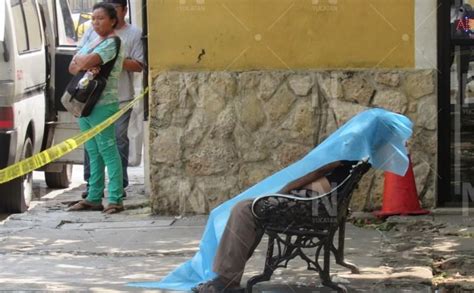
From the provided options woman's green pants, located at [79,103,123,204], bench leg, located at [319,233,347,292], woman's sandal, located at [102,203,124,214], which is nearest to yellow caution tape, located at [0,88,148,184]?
woman's green pants, located at [79,103,123,204]

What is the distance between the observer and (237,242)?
629 centimetres

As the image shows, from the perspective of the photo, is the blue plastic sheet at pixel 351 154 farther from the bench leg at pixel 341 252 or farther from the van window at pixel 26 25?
the van window at pixel 26 25

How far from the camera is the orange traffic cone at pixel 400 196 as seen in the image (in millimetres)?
8688

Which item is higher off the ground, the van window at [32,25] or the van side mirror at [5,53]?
the van window at [32,25]

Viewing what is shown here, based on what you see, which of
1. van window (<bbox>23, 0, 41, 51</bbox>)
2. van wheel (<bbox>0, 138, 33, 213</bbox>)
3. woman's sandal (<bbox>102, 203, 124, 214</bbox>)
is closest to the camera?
woman's sandal (<bbox>102, 203, 124, 214</bbox>)

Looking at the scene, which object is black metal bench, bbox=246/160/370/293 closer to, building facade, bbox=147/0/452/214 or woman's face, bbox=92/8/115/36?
building facade, bbox=147/0/452/214

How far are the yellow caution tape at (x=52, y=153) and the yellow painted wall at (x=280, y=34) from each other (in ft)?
2.33

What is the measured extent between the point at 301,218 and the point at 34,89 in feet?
15.4

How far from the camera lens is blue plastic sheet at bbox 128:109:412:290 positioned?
634 centimetres

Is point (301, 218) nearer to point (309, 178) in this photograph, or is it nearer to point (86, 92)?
point (309, 178)

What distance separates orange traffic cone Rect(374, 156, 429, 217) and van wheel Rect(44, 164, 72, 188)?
4.55 m

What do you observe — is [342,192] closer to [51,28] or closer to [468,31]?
[468,31]

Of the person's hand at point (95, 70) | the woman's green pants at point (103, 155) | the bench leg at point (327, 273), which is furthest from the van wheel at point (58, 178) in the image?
the bench leg at point (327, 273)

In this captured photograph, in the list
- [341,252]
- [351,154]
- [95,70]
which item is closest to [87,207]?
[95,70]
